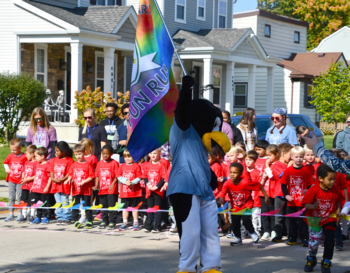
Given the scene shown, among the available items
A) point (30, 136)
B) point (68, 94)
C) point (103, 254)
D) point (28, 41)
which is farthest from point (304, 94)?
point (103, 254)

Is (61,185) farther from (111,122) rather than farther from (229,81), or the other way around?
(229,81)

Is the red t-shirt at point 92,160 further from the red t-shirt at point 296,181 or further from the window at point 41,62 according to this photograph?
the window at point 41,62

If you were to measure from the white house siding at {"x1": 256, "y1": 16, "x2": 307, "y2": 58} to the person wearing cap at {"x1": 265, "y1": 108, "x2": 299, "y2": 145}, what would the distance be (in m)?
23.9

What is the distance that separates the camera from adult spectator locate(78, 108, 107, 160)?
886 cm

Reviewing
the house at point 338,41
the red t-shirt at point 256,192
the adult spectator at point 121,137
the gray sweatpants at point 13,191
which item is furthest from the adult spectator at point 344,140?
the house at point 338,41

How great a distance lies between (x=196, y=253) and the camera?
429 cm

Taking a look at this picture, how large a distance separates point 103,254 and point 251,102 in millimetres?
21154

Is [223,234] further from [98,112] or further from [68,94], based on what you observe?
[68,94]

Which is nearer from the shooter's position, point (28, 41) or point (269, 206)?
point (269, 206)

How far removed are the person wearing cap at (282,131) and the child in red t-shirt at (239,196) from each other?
1574 mm

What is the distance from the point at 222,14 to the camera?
2889cm

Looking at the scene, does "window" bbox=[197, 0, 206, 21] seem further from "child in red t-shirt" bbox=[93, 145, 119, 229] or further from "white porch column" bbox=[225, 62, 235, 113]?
"child in red t-shirt" bbox=[93, 145, 119, 229]

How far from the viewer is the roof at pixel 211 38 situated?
23.9 m

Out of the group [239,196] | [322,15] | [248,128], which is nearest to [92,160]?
[239,196]
